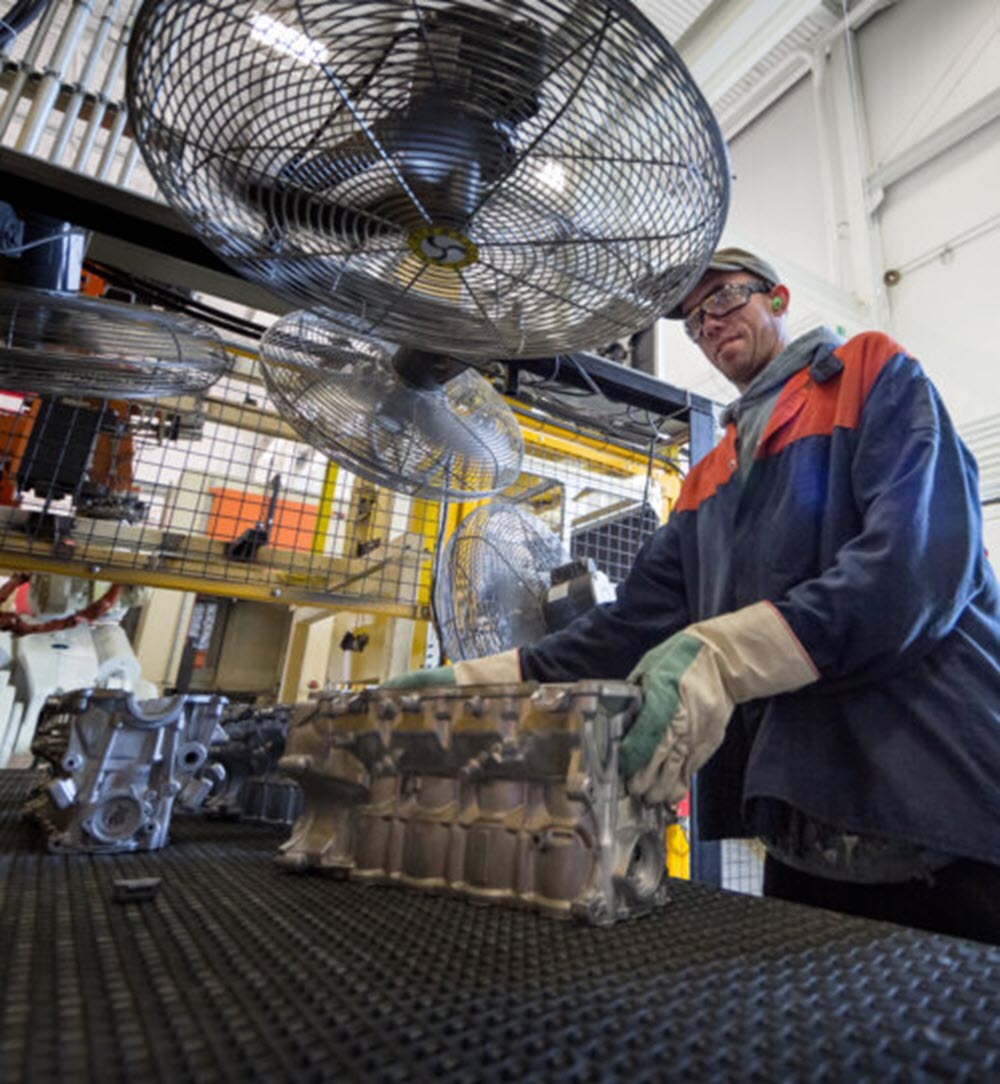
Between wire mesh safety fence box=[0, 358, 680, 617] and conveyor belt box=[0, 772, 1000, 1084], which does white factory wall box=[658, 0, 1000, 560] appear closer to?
wire mesh safety fence box=[0, 358, 680, 617]

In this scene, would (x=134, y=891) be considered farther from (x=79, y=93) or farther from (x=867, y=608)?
(x=79, y=93)

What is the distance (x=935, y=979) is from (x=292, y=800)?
1.32 metres

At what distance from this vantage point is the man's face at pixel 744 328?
1.57 metres

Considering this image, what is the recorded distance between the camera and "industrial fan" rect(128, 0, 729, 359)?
2.59 ft

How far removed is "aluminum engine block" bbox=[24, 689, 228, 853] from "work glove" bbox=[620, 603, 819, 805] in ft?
2.73

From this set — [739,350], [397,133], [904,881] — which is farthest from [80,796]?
[739,350]

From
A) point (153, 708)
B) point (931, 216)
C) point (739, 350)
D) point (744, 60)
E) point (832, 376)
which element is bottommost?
point (153, 708)

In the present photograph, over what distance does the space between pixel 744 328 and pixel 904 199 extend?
4347mm

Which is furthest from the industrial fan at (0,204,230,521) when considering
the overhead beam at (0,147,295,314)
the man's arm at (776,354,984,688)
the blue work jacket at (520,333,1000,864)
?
the man's arm at (776,354,984,688)

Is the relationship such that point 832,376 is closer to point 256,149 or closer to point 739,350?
point 739,350

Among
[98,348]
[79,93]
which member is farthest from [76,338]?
[79,93]

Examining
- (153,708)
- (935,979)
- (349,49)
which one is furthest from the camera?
(153,708)

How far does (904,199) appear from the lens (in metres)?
4.66

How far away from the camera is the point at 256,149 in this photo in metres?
0.92
